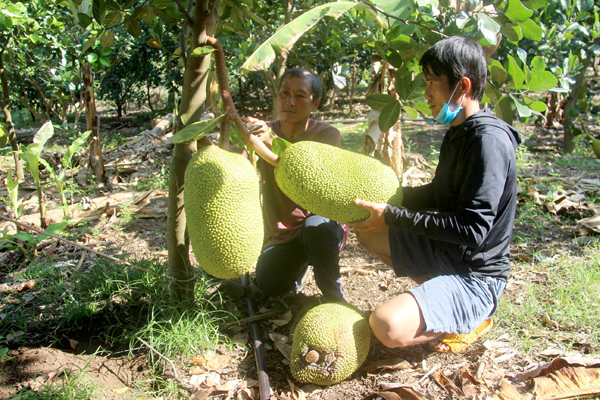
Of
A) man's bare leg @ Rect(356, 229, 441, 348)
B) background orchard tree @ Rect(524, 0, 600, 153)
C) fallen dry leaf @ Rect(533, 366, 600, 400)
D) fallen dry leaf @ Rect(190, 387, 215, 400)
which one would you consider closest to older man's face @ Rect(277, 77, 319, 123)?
man's bare leg @ Rect(356, 229, 441, 348)

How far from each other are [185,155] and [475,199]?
43.7 inches

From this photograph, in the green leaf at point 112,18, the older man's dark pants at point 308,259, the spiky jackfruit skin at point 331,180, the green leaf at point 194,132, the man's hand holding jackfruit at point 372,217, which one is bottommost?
the older man's dark pants at point 308,259

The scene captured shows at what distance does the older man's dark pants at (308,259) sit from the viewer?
2.00m

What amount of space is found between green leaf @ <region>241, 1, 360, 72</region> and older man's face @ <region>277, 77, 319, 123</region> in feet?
2.38

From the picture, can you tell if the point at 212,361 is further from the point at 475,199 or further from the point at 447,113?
the point at 447,113

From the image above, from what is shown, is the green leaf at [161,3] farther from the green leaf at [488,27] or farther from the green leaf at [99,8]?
the green leaf at [488,27]

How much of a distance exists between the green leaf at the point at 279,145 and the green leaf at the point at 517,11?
870 mm

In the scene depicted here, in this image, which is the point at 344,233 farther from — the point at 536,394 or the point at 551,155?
the point at 551,155

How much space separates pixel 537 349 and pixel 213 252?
1.48 meters

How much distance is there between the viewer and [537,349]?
1767 mm

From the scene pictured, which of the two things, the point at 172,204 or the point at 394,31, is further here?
the point at 172,204

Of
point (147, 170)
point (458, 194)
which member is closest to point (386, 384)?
point (458, 194)

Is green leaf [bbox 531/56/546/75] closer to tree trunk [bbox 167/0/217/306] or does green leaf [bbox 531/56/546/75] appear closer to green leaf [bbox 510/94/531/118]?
green leaf [bbox 510/94/531/118]

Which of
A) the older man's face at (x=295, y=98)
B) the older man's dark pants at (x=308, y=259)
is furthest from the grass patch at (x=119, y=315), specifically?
the older man's face at (x=295, y=98)
